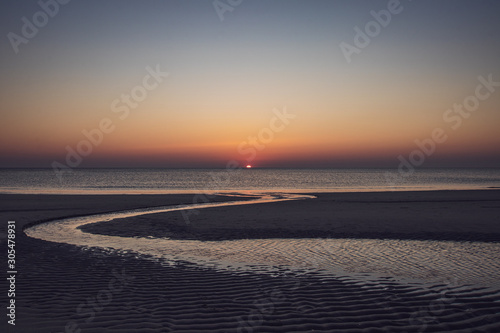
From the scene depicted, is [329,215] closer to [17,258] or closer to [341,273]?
[341,273]

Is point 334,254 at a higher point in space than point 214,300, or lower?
lower

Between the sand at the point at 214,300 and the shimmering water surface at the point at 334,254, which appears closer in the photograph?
the sand at the point at 214,300

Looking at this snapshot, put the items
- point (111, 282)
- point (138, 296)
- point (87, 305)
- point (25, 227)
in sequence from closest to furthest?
point (87, 305)
point (138, 296)
point (111, 282)
point (25, 227)

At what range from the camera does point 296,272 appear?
11.5m

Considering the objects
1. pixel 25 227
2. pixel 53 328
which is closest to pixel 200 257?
pixel 53 328

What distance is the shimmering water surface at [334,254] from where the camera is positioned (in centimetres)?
1159

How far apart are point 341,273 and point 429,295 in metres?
2.61

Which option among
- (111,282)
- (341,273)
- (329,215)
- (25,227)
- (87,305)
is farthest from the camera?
(329,215)

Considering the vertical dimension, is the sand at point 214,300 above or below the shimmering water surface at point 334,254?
above

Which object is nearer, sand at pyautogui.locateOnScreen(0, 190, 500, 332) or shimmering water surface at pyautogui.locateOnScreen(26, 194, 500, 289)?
sand at pyautogui.locateOnScreen(0, 190, 500, 332)

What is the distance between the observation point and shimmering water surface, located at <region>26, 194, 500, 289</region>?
11586 mm

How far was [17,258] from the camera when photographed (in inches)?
517

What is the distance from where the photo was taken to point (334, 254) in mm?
14172

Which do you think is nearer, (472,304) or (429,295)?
(472,304)
